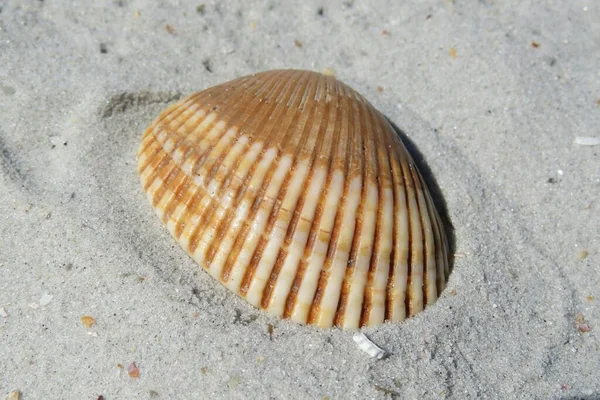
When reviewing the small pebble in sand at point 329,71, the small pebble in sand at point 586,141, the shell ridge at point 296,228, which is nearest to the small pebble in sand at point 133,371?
the shell ridge at point 296,228

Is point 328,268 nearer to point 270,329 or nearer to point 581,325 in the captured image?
point 270,329

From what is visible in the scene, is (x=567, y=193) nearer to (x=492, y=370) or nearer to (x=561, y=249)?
(x=561, y=249)

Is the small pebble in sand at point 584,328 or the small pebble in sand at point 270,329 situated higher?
the small pebble in sand at point 584,328

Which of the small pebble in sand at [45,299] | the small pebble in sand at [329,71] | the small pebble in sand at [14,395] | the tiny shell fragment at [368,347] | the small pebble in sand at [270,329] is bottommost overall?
the small pebble in sand at [14,395]

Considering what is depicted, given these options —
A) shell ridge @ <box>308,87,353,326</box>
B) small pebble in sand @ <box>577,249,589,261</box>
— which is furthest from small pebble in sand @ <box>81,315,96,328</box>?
small pebble in sand @ <box>577,249,589,261</box>

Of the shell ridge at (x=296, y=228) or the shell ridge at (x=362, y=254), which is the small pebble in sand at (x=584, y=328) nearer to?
the shell ridge at (x=362, y=254)

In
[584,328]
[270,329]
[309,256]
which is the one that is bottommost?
[270,329]

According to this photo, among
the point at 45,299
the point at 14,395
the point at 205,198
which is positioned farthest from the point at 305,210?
the point at 14,395
